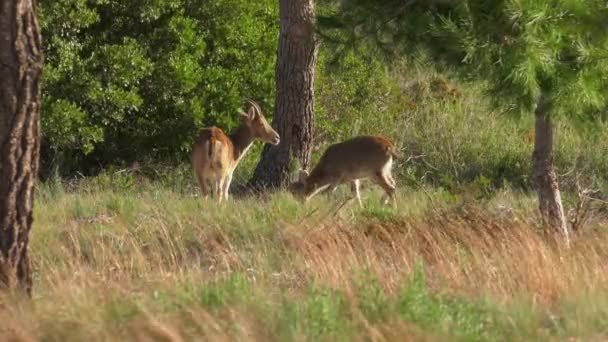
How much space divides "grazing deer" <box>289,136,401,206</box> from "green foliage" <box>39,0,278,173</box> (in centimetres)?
415

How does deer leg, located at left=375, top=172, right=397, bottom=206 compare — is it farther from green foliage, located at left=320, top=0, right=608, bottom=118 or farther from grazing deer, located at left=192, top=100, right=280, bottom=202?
green foliage, located at left=320, top=0, right=608, bottom=118

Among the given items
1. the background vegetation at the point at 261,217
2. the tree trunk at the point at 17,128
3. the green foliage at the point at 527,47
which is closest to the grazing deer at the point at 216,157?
the background vegetation at the point at 261,217

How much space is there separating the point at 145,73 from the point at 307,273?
11208 millimetres

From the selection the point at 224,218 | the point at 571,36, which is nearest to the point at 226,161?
the point at 224,218

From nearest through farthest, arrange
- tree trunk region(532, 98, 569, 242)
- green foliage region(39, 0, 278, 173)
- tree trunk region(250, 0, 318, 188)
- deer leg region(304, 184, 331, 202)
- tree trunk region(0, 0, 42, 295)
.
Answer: tree trunk region(0, 0, 42, 295) → tree trunk region(532, 98, 569, 242) → deer leg region(304, 184, 331, 202) → tree trunk region(250, 0, 318, 188) → green foliage region(39, 0, 278, 173)

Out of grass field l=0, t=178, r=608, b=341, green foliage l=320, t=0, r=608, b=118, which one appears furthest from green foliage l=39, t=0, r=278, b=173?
green foliage l=320, t=0, r=608, b=118

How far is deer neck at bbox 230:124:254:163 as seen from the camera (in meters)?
17.8

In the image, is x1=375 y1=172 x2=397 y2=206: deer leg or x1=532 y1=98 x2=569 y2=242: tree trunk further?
x1=375 y1=172 x2=397 y2=206: deer leg

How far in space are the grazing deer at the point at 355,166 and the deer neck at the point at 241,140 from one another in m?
1.57

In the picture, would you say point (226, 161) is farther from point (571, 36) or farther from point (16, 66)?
point (16, 66)

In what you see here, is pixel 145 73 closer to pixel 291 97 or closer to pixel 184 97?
pixel 184 97

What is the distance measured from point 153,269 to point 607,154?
12.0 metres

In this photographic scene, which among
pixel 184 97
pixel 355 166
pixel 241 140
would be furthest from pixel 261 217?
pixel 184 97

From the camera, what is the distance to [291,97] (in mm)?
16812
